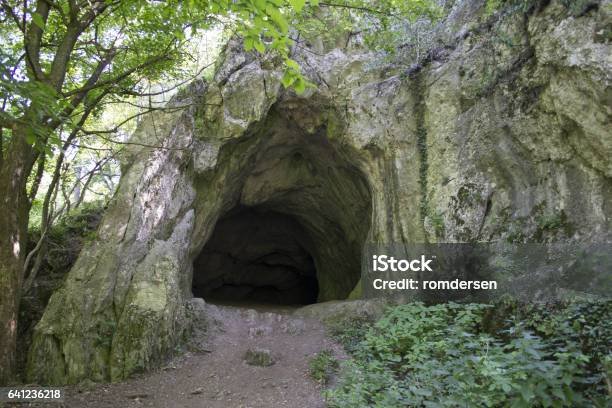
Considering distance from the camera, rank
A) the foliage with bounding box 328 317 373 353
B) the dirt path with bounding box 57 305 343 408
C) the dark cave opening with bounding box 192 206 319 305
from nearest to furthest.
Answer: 1. the dirt path with bounding box 57 305 343 408
2. the foliage with bounding box 328 317 373 353
3. the dark cave opening with bounding box 192 206 319 305

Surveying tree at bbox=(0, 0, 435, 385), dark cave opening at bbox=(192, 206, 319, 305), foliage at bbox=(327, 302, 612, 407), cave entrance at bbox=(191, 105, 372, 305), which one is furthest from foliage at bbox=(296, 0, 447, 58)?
dark cave opening at bbox=(192, 206, 319, 305)

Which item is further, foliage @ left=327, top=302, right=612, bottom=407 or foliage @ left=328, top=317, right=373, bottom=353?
foliage @ left=328, top=317, right=373, bottom=353

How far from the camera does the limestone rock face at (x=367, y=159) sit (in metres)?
6.34

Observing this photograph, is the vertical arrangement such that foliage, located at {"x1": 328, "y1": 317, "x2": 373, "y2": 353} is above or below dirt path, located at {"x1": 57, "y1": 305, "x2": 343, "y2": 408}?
above

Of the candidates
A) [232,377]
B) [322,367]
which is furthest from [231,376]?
[322,367]

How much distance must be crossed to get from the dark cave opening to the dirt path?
213 inches

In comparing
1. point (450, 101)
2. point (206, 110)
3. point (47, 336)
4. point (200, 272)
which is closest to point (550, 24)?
point (450, 101)

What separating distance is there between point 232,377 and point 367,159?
536 cm

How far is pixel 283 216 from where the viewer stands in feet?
48.6

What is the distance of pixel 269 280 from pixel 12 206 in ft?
39.8

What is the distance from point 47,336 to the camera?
6582 millimetres

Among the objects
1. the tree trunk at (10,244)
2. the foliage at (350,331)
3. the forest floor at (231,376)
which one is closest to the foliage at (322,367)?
the forest floor at (231,376)

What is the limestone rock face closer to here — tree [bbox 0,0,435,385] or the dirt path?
the dirt path

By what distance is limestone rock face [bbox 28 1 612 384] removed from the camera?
Result: 634 centimetres
